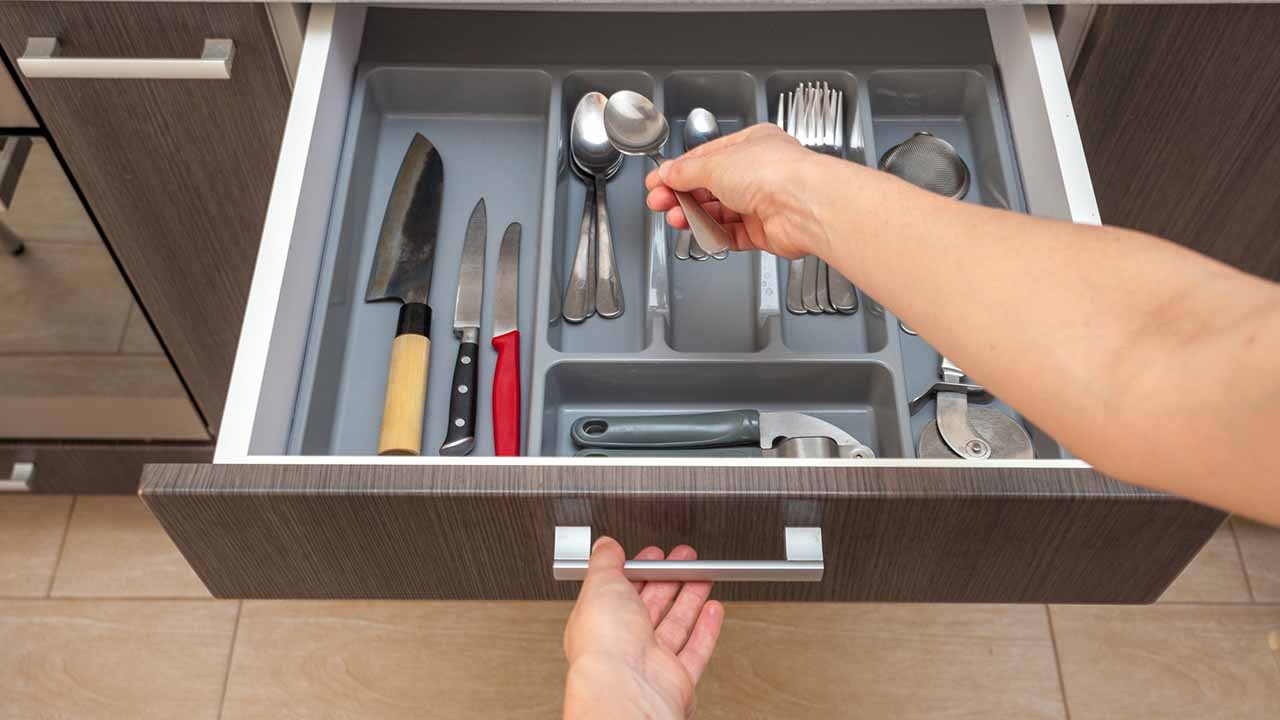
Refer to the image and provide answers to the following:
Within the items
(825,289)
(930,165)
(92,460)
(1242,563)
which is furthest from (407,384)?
(1242,563)

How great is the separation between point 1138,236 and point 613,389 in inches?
17.6

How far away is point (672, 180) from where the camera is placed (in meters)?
0.77

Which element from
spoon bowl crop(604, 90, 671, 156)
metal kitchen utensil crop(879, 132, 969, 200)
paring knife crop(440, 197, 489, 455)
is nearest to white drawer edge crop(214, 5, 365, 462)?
paring knife crop(440, 197, 489, 455)

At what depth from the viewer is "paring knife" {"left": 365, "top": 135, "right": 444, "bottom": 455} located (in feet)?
2.65

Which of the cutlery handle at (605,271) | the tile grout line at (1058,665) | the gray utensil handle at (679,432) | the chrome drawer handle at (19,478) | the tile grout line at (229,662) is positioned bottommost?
the tile grout line at (229,662)

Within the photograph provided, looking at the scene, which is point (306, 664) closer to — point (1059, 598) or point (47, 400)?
point (47, 400)

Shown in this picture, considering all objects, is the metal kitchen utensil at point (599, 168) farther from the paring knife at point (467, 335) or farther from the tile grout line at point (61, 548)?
the tile grout line at point (61, 548)

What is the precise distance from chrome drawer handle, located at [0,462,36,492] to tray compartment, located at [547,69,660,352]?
2.42ft

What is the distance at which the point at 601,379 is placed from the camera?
85cm

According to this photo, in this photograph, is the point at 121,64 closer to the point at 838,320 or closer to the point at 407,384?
the point at 407,384

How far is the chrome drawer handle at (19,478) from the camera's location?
4.00ft

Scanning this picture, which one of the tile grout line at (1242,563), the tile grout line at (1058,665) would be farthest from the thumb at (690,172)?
the tile grout line at (1242,563)

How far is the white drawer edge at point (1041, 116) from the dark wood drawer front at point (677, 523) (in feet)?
0.76

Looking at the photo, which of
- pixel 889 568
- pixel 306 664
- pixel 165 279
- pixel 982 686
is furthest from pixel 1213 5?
pixel 306 664
